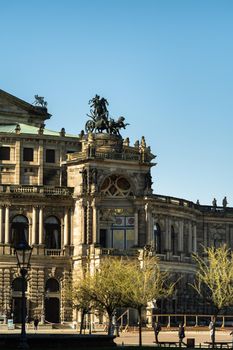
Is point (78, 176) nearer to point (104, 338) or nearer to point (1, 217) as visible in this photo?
point (1, 217)

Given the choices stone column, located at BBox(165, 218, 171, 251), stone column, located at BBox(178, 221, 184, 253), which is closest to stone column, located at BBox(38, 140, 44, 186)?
stone column, located at BBox(165, 218, 171, 251)

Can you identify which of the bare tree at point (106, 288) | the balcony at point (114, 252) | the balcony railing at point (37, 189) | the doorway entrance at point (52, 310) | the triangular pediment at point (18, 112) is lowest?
the doorway entrance at point (52, 310)

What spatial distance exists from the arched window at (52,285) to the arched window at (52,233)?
4327 millimetres

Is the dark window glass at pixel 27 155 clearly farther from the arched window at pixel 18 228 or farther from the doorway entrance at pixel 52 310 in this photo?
the doorway entrance at pixel 52 310

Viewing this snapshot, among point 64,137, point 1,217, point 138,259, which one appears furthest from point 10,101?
point 138,259

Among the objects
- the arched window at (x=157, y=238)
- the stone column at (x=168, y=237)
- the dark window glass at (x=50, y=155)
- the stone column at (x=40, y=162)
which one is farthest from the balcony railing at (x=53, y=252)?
the stone column at (x=168, y=237)

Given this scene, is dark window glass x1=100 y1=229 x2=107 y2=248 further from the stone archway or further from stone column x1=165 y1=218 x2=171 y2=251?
stone column x1=165 y1=218 x2=171 y2=251

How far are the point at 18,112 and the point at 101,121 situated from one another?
614 inches

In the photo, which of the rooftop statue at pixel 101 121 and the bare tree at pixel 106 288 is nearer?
the bare tree at pixel 106 288

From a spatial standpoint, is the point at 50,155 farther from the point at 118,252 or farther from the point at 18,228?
the point at 118,252

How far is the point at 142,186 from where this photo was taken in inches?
5591

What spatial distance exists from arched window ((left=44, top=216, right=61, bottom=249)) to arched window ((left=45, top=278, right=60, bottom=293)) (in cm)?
433

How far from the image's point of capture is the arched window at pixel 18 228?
14150 cm

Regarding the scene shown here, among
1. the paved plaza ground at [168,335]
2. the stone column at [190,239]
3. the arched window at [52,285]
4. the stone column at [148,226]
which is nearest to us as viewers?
the paved plaza ground at [168,335]
